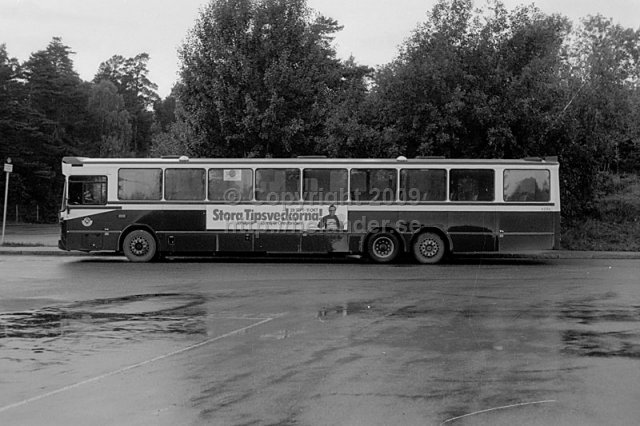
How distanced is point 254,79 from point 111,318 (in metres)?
22.3

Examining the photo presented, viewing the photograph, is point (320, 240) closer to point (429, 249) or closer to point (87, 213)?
point (429, 249)

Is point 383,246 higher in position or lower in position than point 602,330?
higher

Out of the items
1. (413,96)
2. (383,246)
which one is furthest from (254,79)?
(383,246)

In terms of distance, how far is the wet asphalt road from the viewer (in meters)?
6.86

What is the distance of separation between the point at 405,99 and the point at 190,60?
412 inches

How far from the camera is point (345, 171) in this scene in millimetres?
24609

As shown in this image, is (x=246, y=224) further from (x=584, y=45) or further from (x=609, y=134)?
(x=584, y=45)

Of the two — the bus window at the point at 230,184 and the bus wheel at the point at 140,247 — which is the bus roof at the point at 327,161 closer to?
the bus window at the point at 230,184

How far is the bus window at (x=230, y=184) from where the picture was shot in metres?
24.8

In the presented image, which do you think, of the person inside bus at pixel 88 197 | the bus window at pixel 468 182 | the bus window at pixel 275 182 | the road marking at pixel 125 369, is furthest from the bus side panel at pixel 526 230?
the road marking at pixel 125 369

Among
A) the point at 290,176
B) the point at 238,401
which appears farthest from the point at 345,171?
the point at 238,401

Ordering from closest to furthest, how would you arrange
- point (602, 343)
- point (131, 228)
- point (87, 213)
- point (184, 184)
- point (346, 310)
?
point (602, 343) < point (346, 310) < point (87, 213) < point (131, 228) < point (184, 184)

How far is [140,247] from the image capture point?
81.1 ft

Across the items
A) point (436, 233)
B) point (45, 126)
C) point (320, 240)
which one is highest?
point (45, 126)
